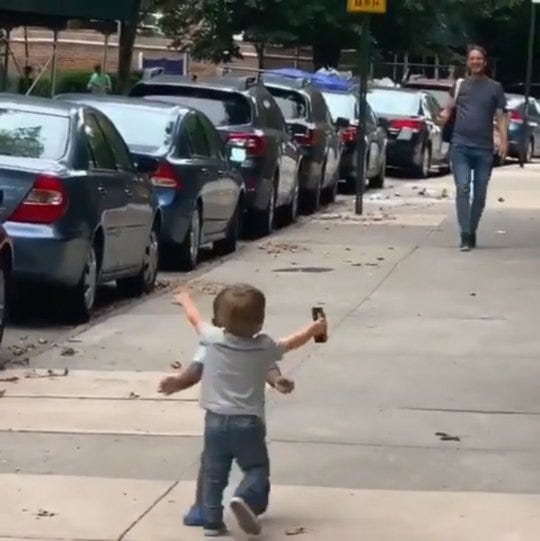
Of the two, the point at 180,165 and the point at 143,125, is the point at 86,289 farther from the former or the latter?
the point at 143,125

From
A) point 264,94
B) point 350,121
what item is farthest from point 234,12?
point 264,94

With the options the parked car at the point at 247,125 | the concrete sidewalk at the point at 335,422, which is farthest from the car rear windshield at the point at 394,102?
the concrete sidewalk at the point at 335,422

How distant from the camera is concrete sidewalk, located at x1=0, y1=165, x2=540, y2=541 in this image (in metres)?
7.26

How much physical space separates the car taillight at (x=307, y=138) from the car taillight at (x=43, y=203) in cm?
1027

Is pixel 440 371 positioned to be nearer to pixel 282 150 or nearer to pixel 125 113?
pixel 125 113

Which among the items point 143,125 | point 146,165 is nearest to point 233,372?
point 146,165

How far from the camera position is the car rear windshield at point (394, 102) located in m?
31.2

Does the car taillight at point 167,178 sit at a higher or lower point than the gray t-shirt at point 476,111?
lower

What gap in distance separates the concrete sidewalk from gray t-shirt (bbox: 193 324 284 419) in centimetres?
51

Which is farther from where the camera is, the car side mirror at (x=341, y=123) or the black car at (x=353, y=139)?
the black car at (x=353, y=139)

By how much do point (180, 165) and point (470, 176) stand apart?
3.03 m

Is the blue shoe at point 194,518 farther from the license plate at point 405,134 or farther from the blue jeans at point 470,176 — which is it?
the license plate at point 405,134

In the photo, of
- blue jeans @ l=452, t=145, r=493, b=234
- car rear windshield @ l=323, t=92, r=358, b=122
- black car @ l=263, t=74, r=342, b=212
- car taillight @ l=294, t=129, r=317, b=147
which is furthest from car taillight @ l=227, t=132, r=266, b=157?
car rear windshield @ l=323, t=92, r=358, b=122

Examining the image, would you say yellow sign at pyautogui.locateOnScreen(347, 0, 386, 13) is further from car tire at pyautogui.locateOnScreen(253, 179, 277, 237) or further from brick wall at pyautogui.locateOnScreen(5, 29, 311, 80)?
brick wall at pyautogui.locateOnScreen(5, 29, 311, 80)
